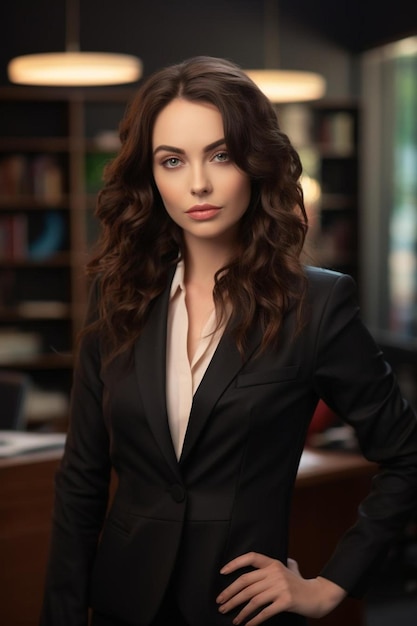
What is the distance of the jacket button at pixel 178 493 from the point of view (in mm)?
1596

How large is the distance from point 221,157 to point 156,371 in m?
0.36

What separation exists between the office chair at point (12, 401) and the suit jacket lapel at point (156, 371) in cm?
255

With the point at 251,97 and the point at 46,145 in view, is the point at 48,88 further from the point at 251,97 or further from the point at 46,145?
the point at 251,97

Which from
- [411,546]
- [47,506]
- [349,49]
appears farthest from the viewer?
[349,49]

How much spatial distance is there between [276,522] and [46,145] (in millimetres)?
6291

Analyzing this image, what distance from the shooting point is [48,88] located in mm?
8031

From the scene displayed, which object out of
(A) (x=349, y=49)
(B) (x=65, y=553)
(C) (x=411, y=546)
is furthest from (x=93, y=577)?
(A) (x=349, y=49)

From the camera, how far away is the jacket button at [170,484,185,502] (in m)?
1.60

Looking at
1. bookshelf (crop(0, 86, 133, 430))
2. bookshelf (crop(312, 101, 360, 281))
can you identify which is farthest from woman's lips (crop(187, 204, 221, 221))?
bookshelf (crop(312, 101, 360, 281))

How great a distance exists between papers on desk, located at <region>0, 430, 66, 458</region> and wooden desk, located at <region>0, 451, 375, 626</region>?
0.11 m

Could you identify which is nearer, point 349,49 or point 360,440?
point 360,440

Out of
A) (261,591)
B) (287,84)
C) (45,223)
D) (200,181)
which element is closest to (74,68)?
(287,84)

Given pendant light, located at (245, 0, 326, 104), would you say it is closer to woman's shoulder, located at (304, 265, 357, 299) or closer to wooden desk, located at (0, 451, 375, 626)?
wooden desk, located at (0, 451, 375, 626)

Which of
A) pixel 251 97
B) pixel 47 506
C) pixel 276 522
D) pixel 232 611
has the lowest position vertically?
pixel 47 506
